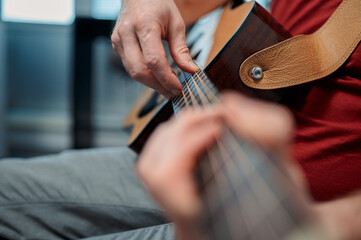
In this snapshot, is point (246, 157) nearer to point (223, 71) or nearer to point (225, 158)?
point (225, 158)

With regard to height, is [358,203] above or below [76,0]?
below

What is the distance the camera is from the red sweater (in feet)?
1.48

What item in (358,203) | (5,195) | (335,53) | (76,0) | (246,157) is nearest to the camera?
(246,157)

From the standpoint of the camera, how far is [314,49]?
1.78ft

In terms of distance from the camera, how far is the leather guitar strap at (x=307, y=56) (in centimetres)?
50

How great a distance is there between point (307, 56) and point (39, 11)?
207 cm

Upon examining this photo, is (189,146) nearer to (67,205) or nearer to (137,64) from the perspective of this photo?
(137,64)

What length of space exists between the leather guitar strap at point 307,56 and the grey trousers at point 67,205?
320mm

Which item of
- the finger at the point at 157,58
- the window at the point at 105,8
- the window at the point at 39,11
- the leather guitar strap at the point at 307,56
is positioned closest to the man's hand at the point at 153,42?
the finger at the point at 157,58

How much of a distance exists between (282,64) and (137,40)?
25cm

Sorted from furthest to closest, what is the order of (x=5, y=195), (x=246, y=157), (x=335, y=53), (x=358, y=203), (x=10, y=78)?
1. (x=10, y=78)
2. (x=5, y=195)
3. (x=335, y=53)
4. (x=358, y=203)
5. (x=246, y=157)

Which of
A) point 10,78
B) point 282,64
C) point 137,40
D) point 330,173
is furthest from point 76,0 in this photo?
point 330,173

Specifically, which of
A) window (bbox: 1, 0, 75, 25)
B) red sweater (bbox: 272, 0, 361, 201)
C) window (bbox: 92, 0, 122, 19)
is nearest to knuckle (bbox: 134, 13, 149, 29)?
red sweater (bbox: 272, 0, 361, 201)

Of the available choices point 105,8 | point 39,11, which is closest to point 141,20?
point 105,8
